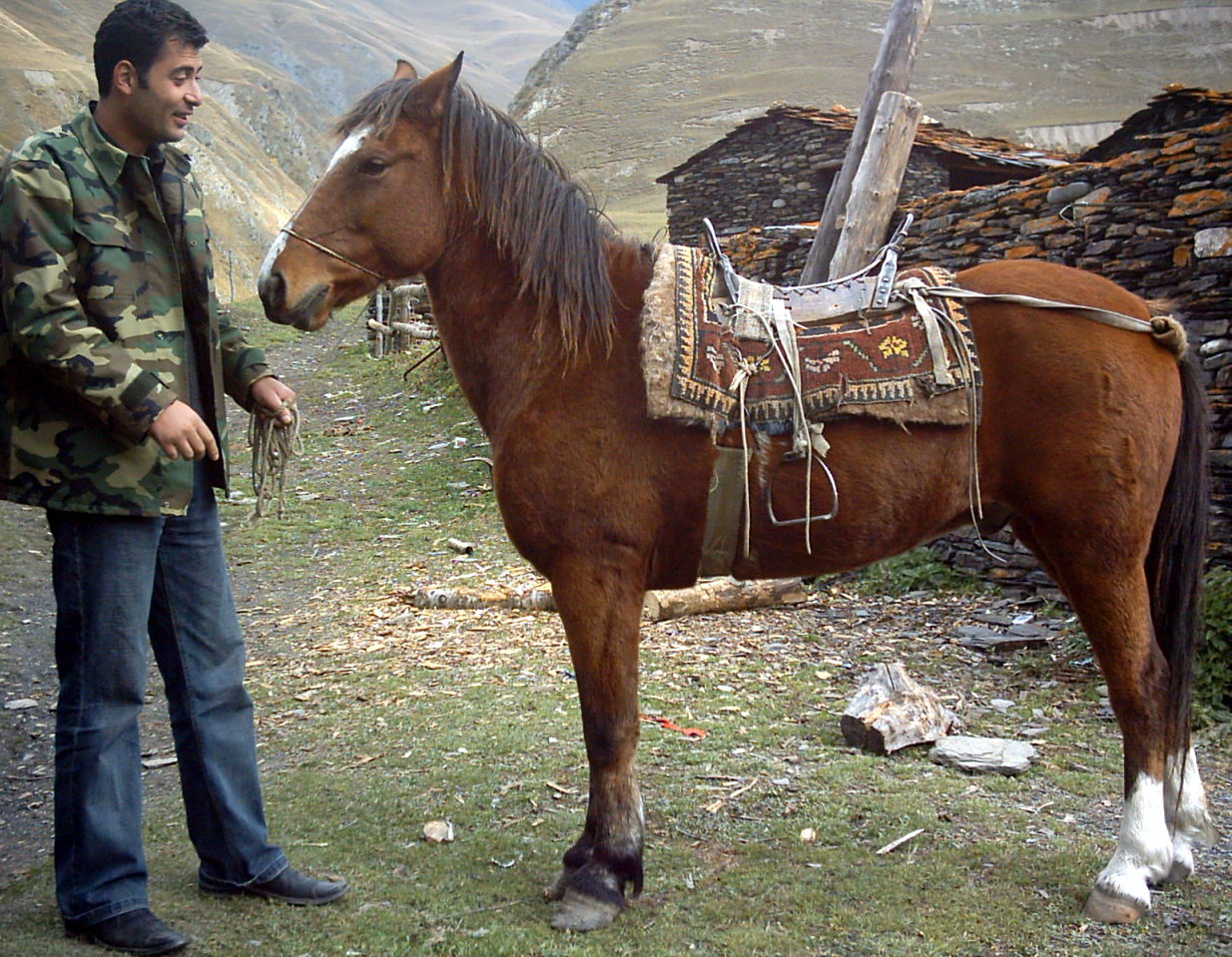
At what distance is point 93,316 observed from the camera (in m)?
2.32

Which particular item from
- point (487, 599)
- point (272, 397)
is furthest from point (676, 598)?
point (272, 397)

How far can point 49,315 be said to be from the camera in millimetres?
2137

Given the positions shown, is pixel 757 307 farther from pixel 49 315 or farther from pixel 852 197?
pixel 852 197

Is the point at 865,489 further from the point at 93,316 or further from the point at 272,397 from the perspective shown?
the point at 93,316

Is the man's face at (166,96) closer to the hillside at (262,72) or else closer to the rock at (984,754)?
the hillside at (262,72)

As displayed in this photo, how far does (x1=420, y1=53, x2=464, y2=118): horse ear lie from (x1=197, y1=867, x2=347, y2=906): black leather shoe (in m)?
2.25

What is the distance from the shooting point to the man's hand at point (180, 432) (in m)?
2.21

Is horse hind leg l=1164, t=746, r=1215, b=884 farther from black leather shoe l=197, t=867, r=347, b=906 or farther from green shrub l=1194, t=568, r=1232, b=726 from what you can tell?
black leather shoe l=197, t=867, r=347, b=906

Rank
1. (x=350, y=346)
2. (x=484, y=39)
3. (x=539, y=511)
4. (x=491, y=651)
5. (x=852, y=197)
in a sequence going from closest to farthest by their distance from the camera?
(x=539, y=511)
(x=491, y=651)
(x=852, y=197)
(x=350, y=346)
(x=484, y=39)

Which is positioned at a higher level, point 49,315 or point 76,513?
point 49,315

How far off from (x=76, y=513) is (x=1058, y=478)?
105 inches

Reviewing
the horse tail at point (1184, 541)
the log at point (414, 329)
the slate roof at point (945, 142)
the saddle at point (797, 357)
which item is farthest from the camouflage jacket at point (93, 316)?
the slate roof at point (945, 142)

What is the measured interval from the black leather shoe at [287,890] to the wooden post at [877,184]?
221 inches

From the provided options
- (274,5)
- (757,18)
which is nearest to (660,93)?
(757,18)
